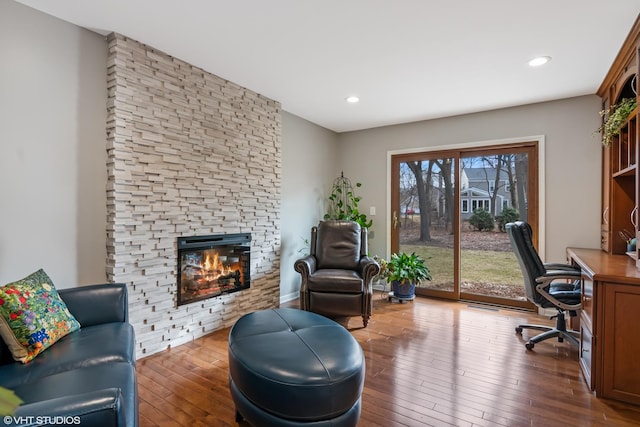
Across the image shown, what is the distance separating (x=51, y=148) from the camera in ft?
7.08

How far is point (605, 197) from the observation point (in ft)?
10.6

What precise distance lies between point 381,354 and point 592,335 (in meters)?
1.41

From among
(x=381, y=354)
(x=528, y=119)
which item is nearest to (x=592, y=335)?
(x=381, y=354)

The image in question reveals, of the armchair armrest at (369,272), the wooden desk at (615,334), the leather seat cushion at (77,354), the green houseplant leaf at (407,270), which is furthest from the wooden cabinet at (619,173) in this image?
the leather seat cushion at (77,354)

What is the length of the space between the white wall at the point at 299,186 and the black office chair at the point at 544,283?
99.1 inches

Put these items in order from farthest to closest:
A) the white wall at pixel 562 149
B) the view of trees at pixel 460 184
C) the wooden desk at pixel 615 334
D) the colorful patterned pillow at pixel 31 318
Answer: the view of trees at pixel 460 184 → the white wall at pixel 562 149 → the wooden desk at pixel 615 334 → the colorful patterned pillow at pixel 31 318

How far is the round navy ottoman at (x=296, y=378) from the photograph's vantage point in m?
1.42

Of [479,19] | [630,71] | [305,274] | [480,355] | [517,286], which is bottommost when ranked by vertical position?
[480,355]

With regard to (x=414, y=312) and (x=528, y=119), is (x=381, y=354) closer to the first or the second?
(x=414, y=312)

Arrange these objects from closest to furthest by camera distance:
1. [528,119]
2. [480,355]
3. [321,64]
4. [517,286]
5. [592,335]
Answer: [592,335], [480,355], [321,64], [528,119], [517,286]

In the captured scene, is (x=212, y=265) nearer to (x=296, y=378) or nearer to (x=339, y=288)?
(x=339, y=288)

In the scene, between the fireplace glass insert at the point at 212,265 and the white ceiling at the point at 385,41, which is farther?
the fireplace glass insert at the point at 212,265

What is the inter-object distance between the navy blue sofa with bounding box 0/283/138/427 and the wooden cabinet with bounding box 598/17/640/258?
3568mm

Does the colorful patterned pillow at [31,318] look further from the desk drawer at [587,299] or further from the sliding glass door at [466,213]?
the sliding glass door at [466,213]
